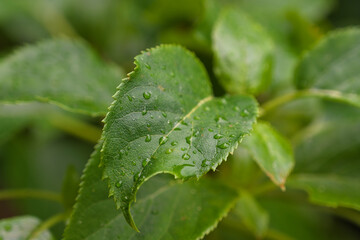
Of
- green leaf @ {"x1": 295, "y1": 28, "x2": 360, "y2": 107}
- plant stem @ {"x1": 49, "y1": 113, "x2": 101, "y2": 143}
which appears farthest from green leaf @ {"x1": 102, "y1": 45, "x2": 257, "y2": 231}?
plant stem @ {"x1": 49, "y1": 113, "x2": 101, "y2": 143}

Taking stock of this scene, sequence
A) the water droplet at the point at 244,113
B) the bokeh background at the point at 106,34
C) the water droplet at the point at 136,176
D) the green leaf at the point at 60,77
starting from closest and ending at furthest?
1. the water droplet at the point at 136,176
2. the water droplet at the point at 244,113
3. the green leaf at the point at 60,77
4. the bokeh background at the point at 106,34

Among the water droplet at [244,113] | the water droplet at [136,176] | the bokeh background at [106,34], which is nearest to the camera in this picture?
the water droplet at [136,176]

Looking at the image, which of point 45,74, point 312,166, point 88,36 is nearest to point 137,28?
point 88,36

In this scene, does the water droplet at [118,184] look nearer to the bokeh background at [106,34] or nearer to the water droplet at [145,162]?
the water droplet at [145,162]

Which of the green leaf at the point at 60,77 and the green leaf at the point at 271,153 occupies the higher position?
the green leaf at the point at 60,77

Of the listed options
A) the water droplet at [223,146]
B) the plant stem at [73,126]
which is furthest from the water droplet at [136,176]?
the plant stem at [73,126]

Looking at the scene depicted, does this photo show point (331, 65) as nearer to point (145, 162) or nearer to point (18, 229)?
point (145, 162)
